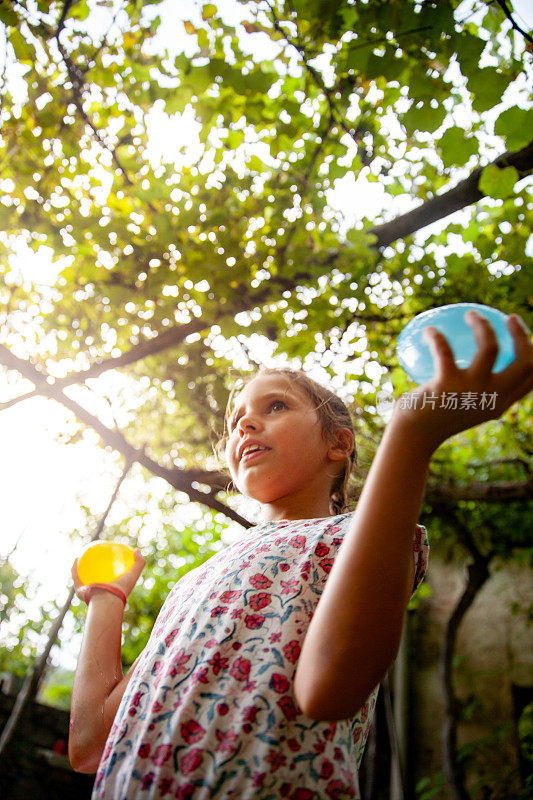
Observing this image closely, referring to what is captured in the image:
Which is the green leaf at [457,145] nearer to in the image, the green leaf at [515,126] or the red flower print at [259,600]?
the green leaf at [515,126]

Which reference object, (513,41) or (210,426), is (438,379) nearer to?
(513,41)

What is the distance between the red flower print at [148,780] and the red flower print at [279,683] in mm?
202

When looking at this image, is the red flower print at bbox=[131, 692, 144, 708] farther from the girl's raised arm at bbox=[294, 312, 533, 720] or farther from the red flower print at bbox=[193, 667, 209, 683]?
the girl's raised arm at bbox=[294, 312, 533, 720]

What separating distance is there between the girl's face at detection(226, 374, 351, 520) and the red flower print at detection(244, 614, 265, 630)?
0.38 meters

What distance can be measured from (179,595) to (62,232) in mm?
2275

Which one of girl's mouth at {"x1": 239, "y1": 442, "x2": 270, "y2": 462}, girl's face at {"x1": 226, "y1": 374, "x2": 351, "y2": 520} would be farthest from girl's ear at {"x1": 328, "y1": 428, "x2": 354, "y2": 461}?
girl's mouth at {"x1": 239, "y1": 442, "x2": 270, "y2": 462}

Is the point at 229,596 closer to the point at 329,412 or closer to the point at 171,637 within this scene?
the point at 171,637

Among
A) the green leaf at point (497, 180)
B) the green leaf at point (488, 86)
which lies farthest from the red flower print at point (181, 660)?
the green leaf at point (497, 180)

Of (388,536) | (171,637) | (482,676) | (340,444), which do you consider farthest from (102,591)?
(482,676)

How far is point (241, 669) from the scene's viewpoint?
2.63 ft

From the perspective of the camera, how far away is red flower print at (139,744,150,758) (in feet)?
2.45

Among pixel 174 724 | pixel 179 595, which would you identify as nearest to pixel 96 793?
pixel 174 724

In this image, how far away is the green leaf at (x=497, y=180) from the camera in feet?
6.28

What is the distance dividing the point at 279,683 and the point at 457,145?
181 centimetres
